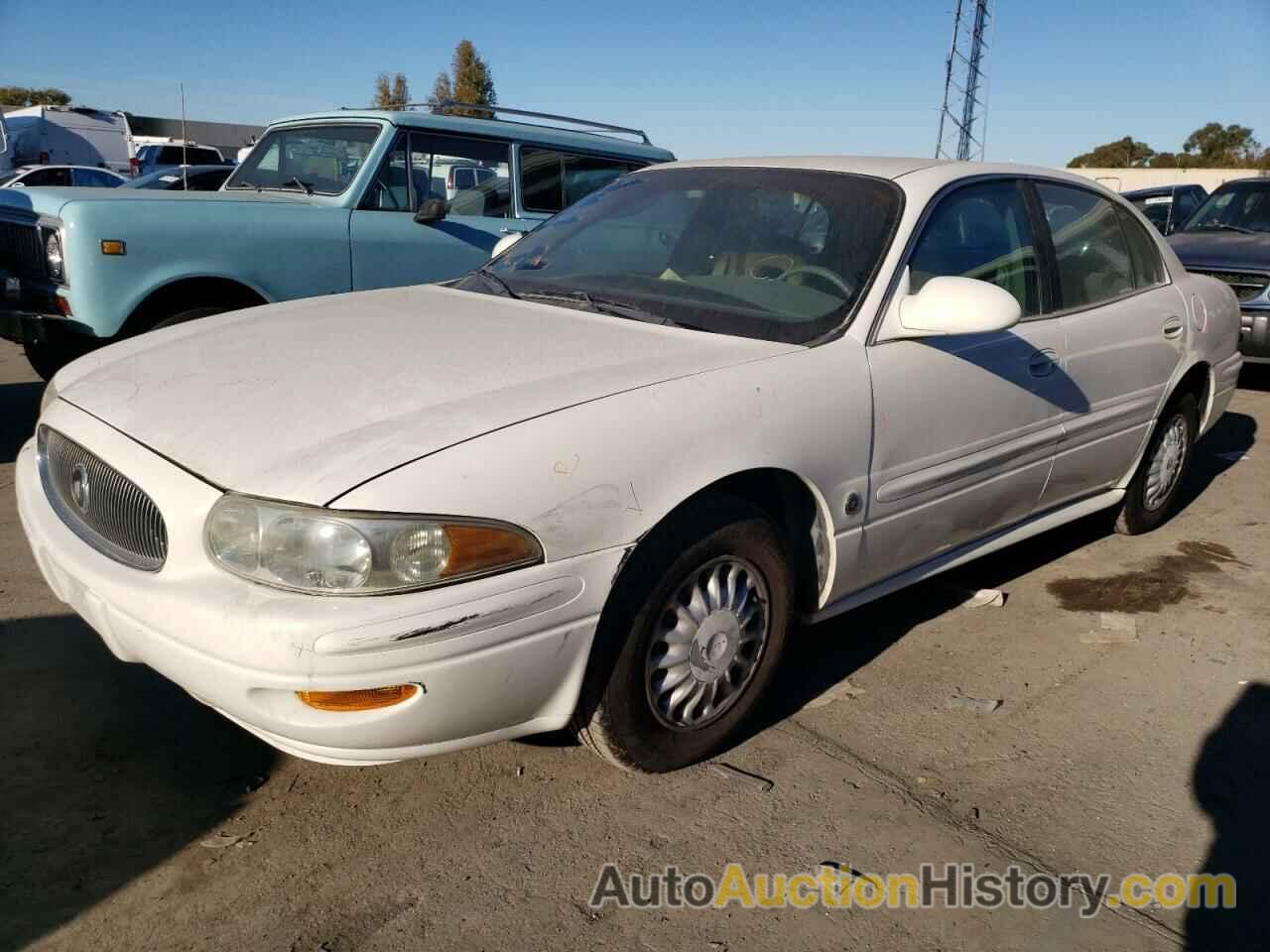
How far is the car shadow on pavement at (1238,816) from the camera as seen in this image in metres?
2.28

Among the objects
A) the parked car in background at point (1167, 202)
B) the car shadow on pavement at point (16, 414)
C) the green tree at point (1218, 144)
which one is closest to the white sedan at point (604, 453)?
the car shadow on pavement at point (16, 414)

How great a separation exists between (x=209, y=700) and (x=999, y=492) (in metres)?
2.50

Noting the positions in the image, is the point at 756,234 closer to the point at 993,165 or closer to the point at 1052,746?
the point at 993,165

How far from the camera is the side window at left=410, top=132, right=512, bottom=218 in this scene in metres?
6.30

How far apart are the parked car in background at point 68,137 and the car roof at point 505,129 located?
65.5 ft

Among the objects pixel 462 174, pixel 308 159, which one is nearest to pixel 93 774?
pixel 308 159

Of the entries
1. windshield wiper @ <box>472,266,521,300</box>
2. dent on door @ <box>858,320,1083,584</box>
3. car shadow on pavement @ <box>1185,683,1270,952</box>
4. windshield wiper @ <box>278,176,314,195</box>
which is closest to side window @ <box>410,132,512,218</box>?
windshield wiper @ <box>278,176,314,195</box>

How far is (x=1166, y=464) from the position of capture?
4.67 metres

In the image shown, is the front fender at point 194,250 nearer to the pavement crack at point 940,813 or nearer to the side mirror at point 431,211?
the side mirror at point 431,211

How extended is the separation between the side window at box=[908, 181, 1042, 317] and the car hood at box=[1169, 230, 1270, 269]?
5.42 m

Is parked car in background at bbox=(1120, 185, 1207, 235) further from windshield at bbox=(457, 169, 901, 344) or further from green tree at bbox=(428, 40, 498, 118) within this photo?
green tree at bbox=(428, 40, 498, 118)

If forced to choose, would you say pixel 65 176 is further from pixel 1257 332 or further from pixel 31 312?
pixel 1257 332

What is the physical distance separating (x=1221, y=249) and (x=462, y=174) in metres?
6.17

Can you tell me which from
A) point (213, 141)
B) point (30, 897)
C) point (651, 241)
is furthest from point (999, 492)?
point (213, 141)
